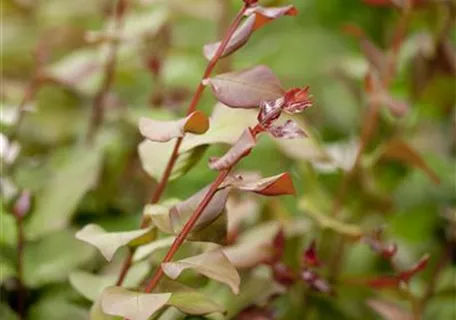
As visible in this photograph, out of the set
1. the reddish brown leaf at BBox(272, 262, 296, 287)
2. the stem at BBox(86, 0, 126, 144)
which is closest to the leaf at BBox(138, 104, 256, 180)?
the reddish brown leaf at BBox(272, 262, 296, 287)

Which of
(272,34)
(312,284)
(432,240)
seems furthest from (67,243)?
(272,34)

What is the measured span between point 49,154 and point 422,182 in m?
0.36

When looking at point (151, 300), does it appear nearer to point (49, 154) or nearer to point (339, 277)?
point (339, 277)

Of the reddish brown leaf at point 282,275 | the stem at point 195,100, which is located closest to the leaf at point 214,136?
the stem at point 195,100

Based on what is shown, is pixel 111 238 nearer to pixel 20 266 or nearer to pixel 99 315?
pixel 99 315

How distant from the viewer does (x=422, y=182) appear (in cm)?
89

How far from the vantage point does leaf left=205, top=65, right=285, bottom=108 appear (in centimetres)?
48

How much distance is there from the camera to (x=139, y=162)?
0.83 meters

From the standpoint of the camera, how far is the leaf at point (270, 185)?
450 mm

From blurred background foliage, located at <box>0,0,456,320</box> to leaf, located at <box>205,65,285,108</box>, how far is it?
0.16 metres

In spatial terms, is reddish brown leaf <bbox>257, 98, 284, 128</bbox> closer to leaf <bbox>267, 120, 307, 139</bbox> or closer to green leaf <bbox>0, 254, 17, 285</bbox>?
leaf <bbox>267, 120, 307, 139</bbox>

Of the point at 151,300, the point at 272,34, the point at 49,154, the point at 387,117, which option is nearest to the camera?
the point at 151,300

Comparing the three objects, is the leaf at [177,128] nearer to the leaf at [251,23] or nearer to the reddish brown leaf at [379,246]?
the leaf at [251,23]

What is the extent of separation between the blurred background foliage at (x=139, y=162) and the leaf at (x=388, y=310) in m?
0.03
